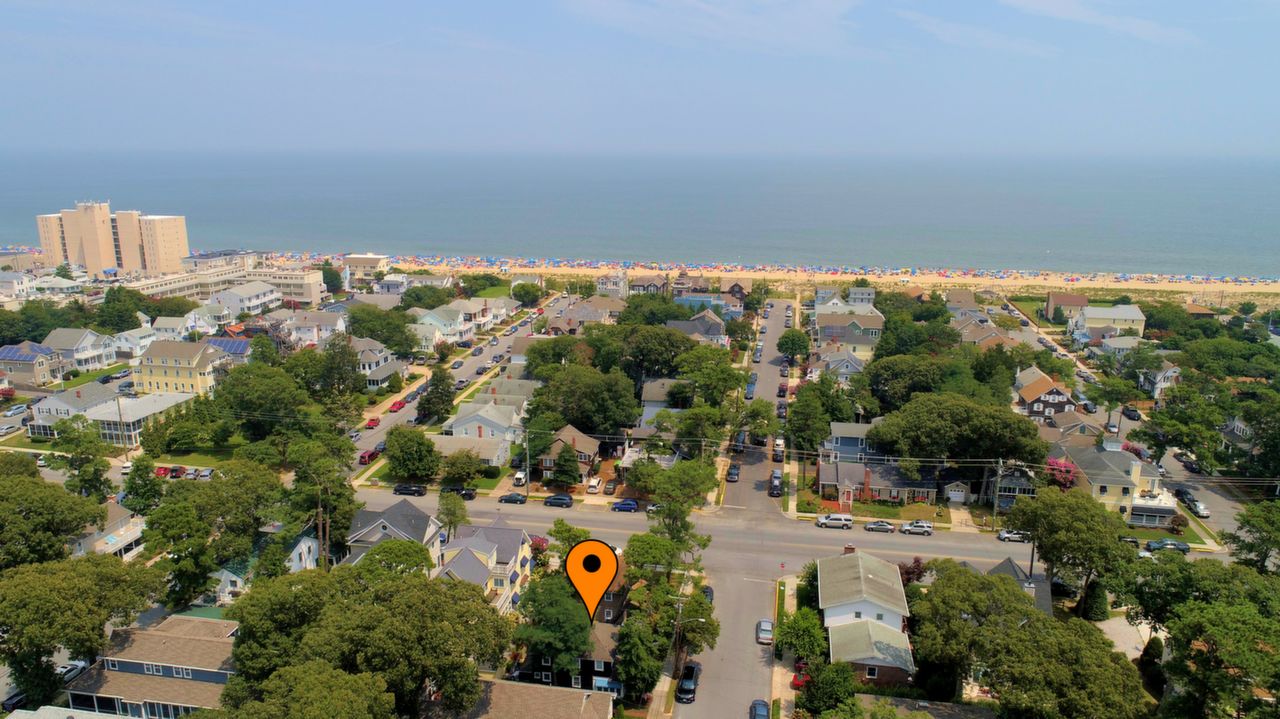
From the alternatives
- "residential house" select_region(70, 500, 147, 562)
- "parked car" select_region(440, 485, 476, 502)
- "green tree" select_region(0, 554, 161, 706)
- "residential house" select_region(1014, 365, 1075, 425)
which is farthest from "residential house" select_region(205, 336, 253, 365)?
"residential house" select_region(1014, 365, 1075, 425)

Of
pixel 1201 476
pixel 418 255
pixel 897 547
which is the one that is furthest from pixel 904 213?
pixel 897 547

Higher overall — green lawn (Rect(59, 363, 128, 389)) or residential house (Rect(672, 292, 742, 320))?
residential house (Rect(672, 292, 742, 320))

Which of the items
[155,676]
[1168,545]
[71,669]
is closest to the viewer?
[155,676]

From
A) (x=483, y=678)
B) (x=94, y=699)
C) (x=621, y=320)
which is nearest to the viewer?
(x=94, y=699)

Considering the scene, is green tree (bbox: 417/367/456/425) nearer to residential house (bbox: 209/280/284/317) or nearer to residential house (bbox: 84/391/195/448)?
residential house (bbox: 84/391/195/448)

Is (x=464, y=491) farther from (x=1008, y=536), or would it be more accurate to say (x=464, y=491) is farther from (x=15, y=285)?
(x=15, y=285)

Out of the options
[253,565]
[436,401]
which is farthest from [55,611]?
[436,401]

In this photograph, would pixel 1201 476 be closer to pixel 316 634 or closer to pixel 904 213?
pixel 316 634
